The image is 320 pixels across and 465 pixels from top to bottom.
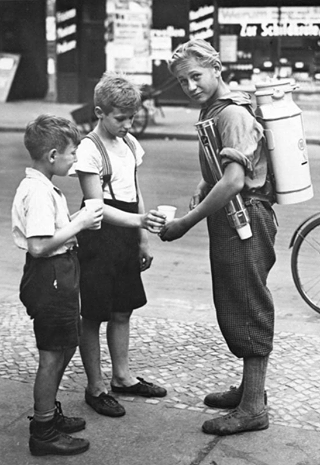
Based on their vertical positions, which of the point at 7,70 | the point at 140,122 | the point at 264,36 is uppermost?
the point at 264,36

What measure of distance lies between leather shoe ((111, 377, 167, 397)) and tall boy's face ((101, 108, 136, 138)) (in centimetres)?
132

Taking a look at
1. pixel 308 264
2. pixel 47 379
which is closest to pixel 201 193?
pixel 47 379

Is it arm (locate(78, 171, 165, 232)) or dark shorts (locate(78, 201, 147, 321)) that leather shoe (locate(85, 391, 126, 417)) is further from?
arm (locate(78, 171, 165, 232))

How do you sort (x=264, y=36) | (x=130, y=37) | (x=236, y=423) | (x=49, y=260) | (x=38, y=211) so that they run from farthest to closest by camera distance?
(x=130, y=37), (x=264, y=36), (x=236, y=423), (x=49, y=260), (x=38, y=211)

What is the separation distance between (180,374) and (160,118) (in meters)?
17.3

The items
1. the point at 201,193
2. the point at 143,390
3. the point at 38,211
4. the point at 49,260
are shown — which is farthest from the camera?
the point at 143,390

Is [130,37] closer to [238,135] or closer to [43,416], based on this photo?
[238,135]

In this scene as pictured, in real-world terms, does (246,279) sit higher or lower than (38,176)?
lower

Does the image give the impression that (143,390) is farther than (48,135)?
Yes

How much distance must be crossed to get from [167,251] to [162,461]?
15.1 ft

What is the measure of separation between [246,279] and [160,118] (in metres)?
18.0

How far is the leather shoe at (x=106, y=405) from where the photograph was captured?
426 cm

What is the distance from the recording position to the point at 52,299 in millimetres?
3768

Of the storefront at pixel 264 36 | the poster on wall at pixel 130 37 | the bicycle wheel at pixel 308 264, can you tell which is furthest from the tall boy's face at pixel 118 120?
the poster on wall at pixel 130 37
